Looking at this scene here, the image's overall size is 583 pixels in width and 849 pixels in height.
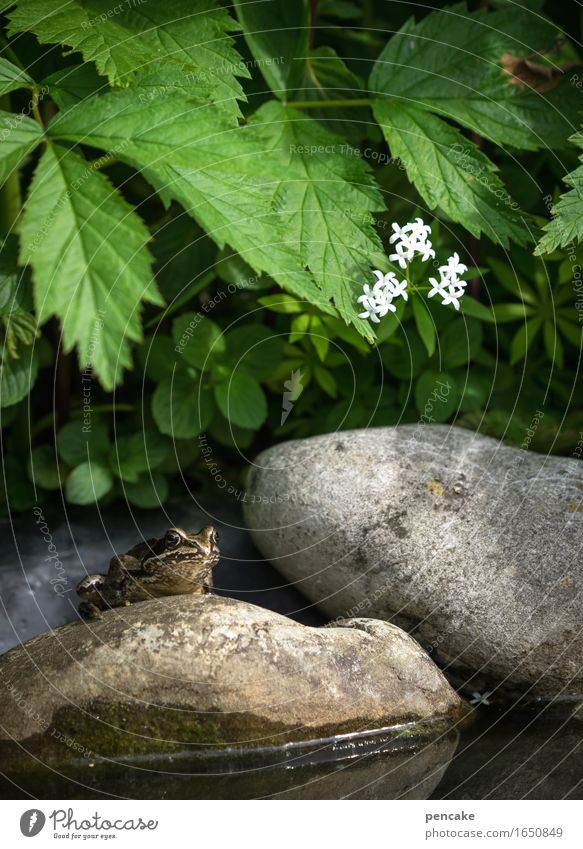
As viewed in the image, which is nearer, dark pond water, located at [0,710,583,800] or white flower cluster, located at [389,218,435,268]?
dark pond water, located at [0,710,583,800]

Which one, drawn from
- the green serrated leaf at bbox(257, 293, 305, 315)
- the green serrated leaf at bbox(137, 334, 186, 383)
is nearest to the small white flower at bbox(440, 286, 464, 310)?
the green serrated leaf at bbox(257, 293, 305, 315)

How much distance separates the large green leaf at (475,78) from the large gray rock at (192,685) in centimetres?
150

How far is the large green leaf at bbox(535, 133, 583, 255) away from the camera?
2.37 m

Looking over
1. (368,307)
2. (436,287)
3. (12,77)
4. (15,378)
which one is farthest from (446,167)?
(15,378)

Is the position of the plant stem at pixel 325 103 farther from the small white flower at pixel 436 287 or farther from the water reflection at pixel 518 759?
the water reflection at pixel 518 759

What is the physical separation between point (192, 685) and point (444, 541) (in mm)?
850

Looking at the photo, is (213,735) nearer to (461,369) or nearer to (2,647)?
(2,647)

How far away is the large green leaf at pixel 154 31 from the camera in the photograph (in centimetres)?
227

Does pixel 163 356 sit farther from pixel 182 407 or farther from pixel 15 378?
pixel 15 378

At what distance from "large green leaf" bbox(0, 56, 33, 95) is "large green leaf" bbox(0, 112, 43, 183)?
0.10 meters

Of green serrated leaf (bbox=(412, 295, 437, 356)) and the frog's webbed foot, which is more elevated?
green serrated leaf (bbox=(412, 295, 437, 356))

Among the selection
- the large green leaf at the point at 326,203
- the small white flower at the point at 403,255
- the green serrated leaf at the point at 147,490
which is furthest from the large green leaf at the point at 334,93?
the green serrated leaf at the point at 147,490

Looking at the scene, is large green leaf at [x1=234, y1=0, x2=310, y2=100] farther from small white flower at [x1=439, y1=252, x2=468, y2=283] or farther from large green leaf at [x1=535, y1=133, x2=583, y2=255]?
large green leaf at [x1=535, y1=133, x2=583, y2=255]

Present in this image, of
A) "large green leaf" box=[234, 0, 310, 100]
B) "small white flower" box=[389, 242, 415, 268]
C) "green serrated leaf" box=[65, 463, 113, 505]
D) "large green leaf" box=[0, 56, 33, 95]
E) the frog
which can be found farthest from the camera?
"green serrated leaf" box=[65, 463, 113, 505]
